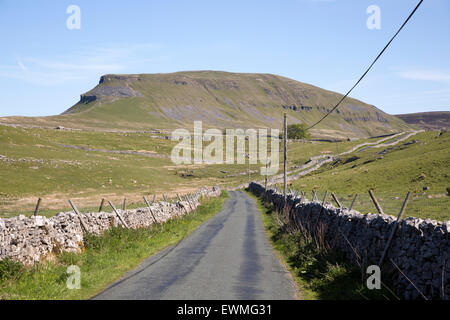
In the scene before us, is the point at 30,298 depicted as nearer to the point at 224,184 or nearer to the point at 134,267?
the point at 134,267

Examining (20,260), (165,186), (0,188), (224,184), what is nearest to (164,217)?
(20,260)

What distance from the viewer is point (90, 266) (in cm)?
1502

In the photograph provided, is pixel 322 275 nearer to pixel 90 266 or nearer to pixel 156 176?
pixel 90 266

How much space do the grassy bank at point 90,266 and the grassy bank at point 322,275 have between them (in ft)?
19.6

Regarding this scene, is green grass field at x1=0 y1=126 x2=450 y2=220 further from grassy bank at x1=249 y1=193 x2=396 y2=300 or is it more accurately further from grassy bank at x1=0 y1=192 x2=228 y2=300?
grassy bank at x1=0 y1=192 x2=228 y2=300

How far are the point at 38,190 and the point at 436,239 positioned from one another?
59880mm

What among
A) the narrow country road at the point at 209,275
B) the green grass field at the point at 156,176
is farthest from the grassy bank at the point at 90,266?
the green grass field at the point at 156,176

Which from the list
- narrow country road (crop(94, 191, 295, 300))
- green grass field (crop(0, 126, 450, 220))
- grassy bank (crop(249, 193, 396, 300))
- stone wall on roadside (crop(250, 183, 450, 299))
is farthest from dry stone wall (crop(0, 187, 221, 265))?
green grass field (crop(0, 126, 450, 220))

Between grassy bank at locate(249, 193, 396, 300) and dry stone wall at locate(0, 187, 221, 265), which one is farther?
dry stone wall at locate(0, 187, 221, 265)

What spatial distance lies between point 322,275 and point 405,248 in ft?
12.4

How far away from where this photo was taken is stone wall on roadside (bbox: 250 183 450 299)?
8820 mm

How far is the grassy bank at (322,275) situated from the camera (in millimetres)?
11078

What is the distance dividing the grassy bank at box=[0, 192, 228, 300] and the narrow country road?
0.62 metres

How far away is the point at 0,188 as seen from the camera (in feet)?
187
